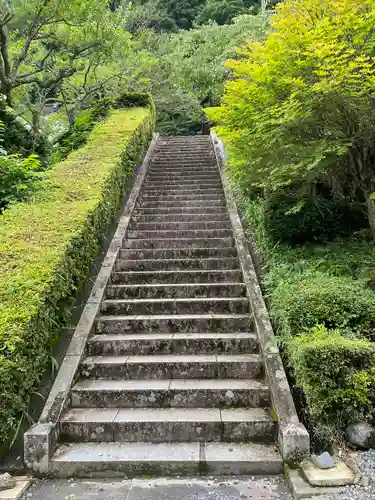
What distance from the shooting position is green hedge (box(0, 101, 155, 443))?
376cm

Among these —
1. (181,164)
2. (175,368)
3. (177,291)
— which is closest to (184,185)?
(181,164)

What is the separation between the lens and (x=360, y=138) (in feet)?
17.8

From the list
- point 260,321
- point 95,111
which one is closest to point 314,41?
point 260,321

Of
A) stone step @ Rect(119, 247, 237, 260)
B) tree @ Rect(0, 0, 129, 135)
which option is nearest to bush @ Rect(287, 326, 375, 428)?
stone step @ Rect(119, 247, 237, 260)

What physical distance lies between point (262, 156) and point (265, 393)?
333 centimetres

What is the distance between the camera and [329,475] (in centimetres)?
330

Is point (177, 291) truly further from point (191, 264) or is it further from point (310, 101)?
point (310, 101)

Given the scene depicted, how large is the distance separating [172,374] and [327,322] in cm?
181

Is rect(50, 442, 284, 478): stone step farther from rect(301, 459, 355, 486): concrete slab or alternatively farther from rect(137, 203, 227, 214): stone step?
rect(137, 203, 227, 214): stone step

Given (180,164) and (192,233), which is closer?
(192,233)

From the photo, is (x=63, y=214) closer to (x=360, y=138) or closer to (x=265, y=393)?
(x=265, y=393)

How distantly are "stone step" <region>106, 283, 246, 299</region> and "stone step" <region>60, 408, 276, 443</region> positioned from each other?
82.6 inches

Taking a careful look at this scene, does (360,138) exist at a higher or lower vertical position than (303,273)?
higher

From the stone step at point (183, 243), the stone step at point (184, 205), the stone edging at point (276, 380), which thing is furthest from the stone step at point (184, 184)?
the stone edging at point (276, 380)
